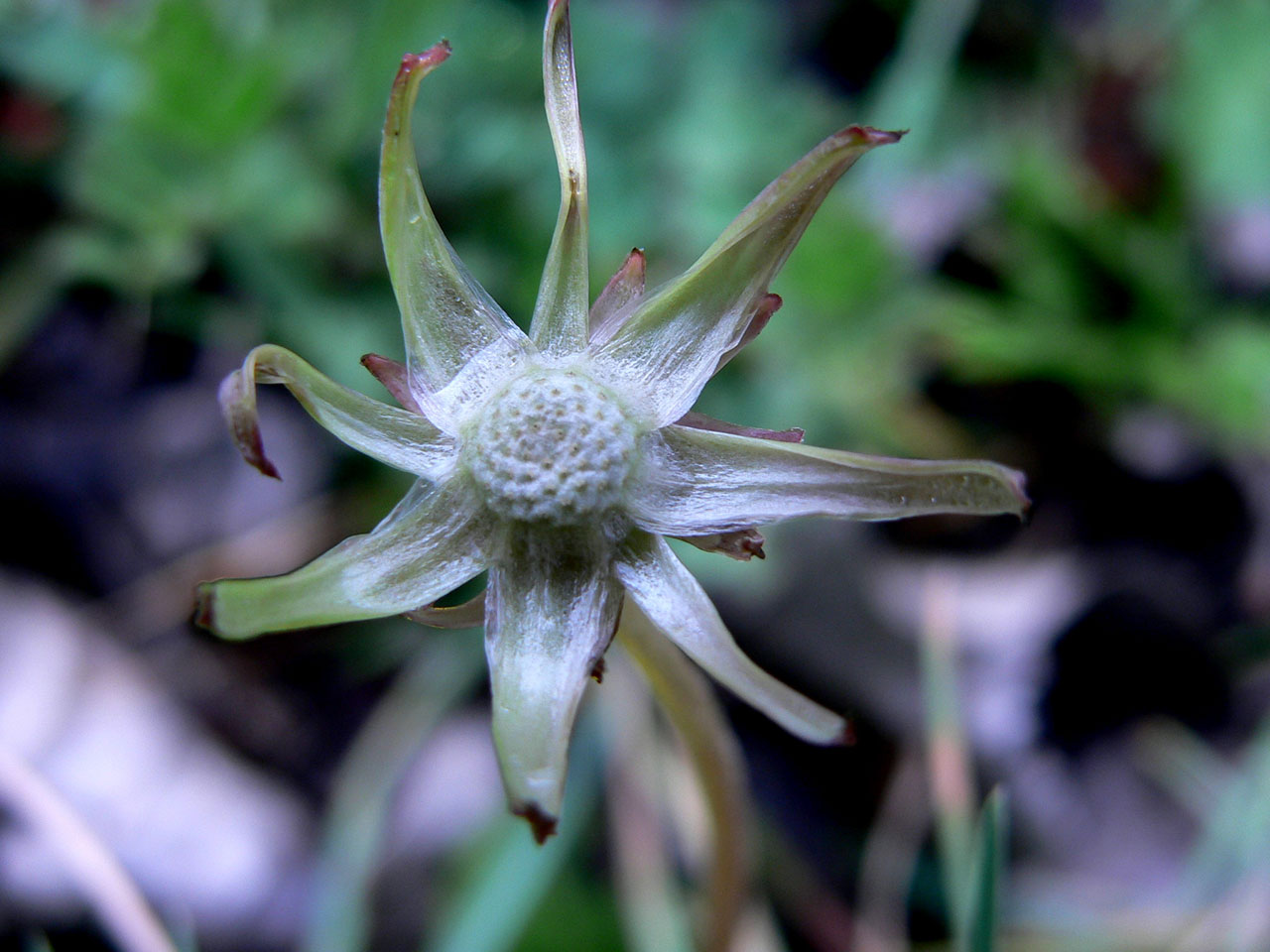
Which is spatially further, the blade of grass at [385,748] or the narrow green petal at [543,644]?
the blade of grass at [385,748]

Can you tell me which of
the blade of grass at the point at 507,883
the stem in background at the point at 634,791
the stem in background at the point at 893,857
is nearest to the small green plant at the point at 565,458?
the blade of grass at the point at 507,883

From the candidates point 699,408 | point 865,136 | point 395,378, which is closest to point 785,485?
point 865,136

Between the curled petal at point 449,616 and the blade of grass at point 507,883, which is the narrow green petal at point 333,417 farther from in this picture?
the blade of grass at point 507,883

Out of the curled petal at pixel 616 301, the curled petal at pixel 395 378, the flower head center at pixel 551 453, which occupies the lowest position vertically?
the flower head center at pixel 551 453

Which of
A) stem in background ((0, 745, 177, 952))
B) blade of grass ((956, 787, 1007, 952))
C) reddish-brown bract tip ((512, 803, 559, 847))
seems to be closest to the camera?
reddish-brown bract tip ((512, 803, 559, 847))

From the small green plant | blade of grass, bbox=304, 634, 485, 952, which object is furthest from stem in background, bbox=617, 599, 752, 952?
blade of grass, bbox=304, 634, 485, 952

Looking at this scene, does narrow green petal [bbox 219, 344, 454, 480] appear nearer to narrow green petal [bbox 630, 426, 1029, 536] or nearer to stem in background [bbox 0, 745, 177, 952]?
narrow green petal [bbox 630, 426, 1029, 536]

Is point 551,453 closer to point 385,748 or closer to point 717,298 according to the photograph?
point 717,298
